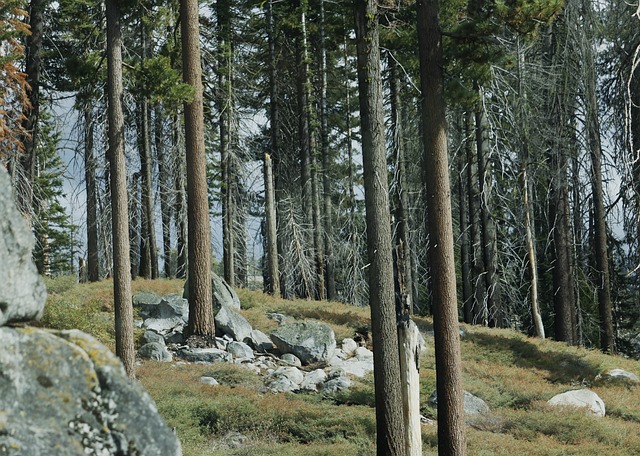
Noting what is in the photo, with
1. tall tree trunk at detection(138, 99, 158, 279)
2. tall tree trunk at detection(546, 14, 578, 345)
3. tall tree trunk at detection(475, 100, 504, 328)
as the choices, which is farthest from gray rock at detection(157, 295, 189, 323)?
tall tree trunk at detection(546, 14, 578, 345)

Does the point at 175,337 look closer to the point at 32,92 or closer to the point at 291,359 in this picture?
the point at 291,359

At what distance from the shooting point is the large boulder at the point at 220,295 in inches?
668

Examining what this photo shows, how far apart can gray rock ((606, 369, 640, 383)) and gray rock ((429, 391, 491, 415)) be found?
509cm

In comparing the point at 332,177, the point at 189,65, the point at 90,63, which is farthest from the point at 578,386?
the point at 332,177

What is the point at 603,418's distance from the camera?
41.3ft

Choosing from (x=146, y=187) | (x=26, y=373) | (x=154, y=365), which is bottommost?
(x=154, y=365)

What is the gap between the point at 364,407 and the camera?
12375mm

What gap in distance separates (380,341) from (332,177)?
2465 cm

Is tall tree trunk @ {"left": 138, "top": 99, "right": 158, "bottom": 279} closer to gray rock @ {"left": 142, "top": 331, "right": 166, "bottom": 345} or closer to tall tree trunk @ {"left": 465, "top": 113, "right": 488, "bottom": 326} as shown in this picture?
gray rock @ {"left": 142, "top": 331, "right": 166, "bottom": 345}

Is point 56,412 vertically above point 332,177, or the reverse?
point 332,177

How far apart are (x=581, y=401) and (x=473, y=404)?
240cm

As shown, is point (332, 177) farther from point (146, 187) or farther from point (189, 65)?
point (189, 65)

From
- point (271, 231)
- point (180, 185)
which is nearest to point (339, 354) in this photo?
point (271, 231)

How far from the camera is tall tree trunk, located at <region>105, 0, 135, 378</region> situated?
1252cm
